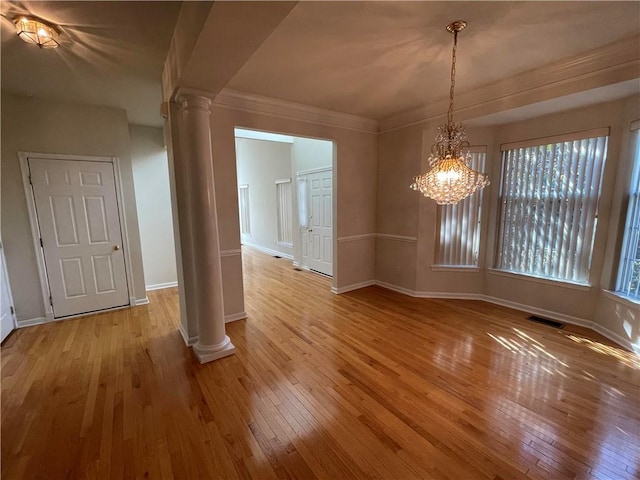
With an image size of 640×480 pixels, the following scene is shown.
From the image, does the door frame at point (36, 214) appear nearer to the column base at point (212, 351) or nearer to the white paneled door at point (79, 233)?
the white paneled door at point (79, 233)

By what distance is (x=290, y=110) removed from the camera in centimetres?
372

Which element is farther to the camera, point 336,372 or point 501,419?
point 336,372

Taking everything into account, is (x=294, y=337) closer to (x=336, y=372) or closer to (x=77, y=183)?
(x=336, y=372)

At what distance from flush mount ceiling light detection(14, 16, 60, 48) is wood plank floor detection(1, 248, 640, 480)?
8.95ft

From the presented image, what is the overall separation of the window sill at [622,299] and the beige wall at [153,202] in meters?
6.04

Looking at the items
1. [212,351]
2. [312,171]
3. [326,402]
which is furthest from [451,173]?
[312,171]

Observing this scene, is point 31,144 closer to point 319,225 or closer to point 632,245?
point 319,225

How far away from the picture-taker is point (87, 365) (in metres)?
2.61

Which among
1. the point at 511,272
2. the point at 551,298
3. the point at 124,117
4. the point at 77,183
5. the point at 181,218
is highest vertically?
the point at 124,117

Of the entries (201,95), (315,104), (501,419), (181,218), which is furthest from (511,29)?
(181,218)

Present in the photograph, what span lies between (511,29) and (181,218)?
330 centimetres

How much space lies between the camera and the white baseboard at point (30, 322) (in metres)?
3.36

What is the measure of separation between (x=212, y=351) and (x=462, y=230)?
3743mm

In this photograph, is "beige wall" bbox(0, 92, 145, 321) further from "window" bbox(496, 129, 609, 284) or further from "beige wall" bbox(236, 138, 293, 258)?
"window" bbox(496, 129, 609, 284)
